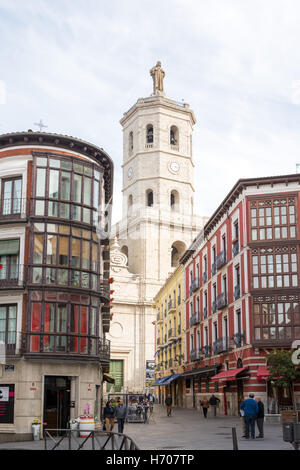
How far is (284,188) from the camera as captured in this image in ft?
124

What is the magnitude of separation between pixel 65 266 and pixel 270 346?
1352cm

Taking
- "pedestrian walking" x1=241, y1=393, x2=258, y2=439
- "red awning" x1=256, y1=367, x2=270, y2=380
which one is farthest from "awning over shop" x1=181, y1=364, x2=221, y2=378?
"pedestrian walking" x1=241, y1=393, x2=258, y2=439

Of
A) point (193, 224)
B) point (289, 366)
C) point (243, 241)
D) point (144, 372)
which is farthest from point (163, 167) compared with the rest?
point (289, 366)

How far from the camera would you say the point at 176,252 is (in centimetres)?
8319

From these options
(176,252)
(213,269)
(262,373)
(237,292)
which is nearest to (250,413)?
(262,373)

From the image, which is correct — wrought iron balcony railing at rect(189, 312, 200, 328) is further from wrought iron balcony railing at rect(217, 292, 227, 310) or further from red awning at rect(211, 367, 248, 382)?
red awning at rect(211, 367, 248, 382)

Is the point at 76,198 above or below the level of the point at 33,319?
above

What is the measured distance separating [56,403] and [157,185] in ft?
183

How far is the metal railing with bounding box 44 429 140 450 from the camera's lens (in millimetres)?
14714

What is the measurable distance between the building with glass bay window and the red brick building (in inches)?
388

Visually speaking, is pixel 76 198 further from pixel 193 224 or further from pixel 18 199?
pixel 193 224

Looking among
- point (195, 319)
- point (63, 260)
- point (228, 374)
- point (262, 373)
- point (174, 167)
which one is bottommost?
point (228, 374)

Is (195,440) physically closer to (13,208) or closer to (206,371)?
(13,208)

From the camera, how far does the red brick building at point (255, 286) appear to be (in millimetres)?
35594
